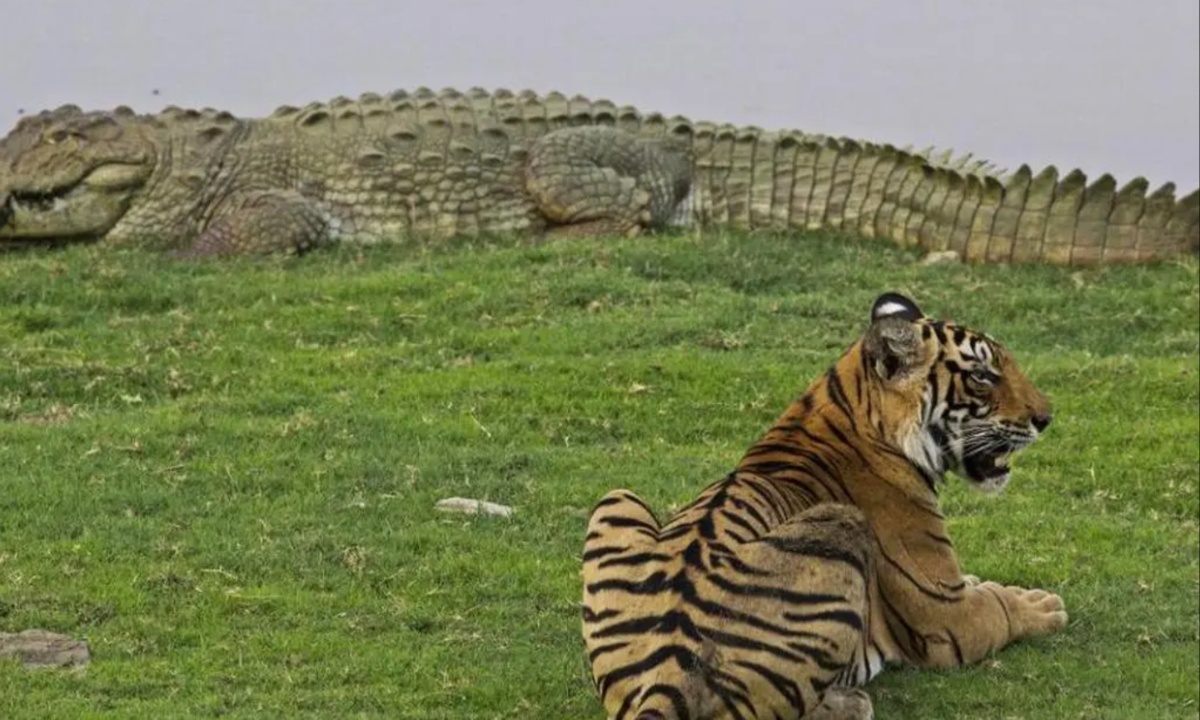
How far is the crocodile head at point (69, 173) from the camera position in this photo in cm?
1555

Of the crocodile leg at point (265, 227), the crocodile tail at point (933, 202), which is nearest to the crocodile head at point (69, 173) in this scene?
the crocodile leg at point (265, 227)

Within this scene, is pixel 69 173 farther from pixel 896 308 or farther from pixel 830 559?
pixel 830 559

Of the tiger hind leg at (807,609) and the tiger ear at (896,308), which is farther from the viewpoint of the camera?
the tiger ear at (896,308)

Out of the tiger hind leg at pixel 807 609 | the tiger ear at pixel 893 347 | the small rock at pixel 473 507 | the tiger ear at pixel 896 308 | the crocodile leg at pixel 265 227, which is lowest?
the small rock at pixel 473 507

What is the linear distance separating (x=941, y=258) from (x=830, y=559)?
8001 mm

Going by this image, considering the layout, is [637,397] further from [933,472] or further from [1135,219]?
[1135,219]

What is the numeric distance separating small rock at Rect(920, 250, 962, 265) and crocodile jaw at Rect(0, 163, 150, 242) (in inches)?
218

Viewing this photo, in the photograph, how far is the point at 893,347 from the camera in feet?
26.2

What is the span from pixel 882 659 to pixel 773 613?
998 millimetres

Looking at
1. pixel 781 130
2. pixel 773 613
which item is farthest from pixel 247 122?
pixel 773 613

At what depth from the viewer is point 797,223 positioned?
52.1ft

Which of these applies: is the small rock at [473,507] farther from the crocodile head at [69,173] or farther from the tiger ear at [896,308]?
the crocodile head at [69,173]

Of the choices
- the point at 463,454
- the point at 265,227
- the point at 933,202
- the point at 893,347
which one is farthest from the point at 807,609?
the point at 265,227

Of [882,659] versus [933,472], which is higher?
[933,472]
